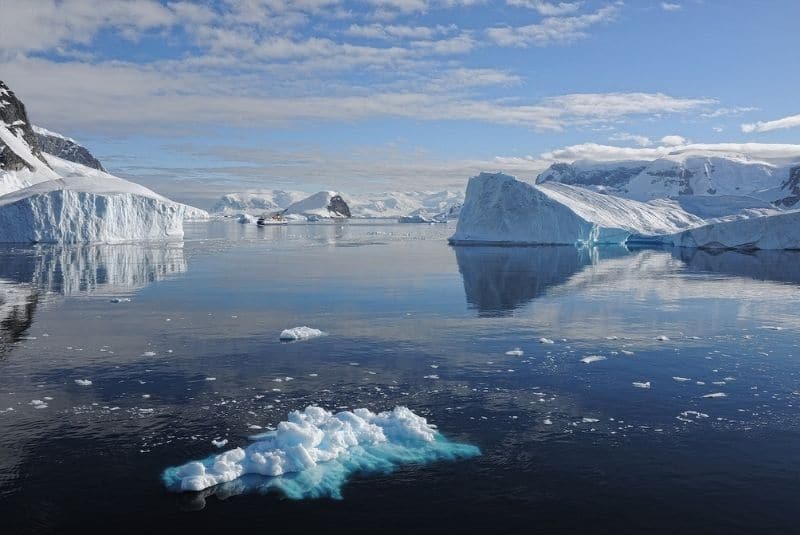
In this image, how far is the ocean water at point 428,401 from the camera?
9422 mm

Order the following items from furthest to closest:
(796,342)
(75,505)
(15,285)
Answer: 1. (15,285)
2. (796,342)
3. (75,505)

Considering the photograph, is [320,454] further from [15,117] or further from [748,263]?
[15,117]

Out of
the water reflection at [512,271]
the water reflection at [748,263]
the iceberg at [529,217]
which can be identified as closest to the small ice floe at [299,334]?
the water reflection at [512,271]

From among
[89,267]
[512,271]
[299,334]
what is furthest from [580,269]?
[89,267]

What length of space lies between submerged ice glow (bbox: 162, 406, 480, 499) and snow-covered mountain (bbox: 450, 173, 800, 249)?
2201 inches

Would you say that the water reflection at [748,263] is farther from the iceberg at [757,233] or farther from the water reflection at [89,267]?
the water reflection at [89,267]

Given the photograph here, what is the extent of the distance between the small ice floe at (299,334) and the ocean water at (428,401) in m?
0.34

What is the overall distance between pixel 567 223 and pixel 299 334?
5120 cm

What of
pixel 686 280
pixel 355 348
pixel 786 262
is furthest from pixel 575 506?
pixel 786 262

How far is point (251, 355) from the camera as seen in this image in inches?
704

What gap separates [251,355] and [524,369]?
23.4 feet

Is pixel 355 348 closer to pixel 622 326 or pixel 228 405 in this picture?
pixel 228 405

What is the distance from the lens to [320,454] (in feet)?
36.3

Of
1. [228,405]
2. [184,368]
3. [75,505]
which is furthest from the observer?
[184,368]
